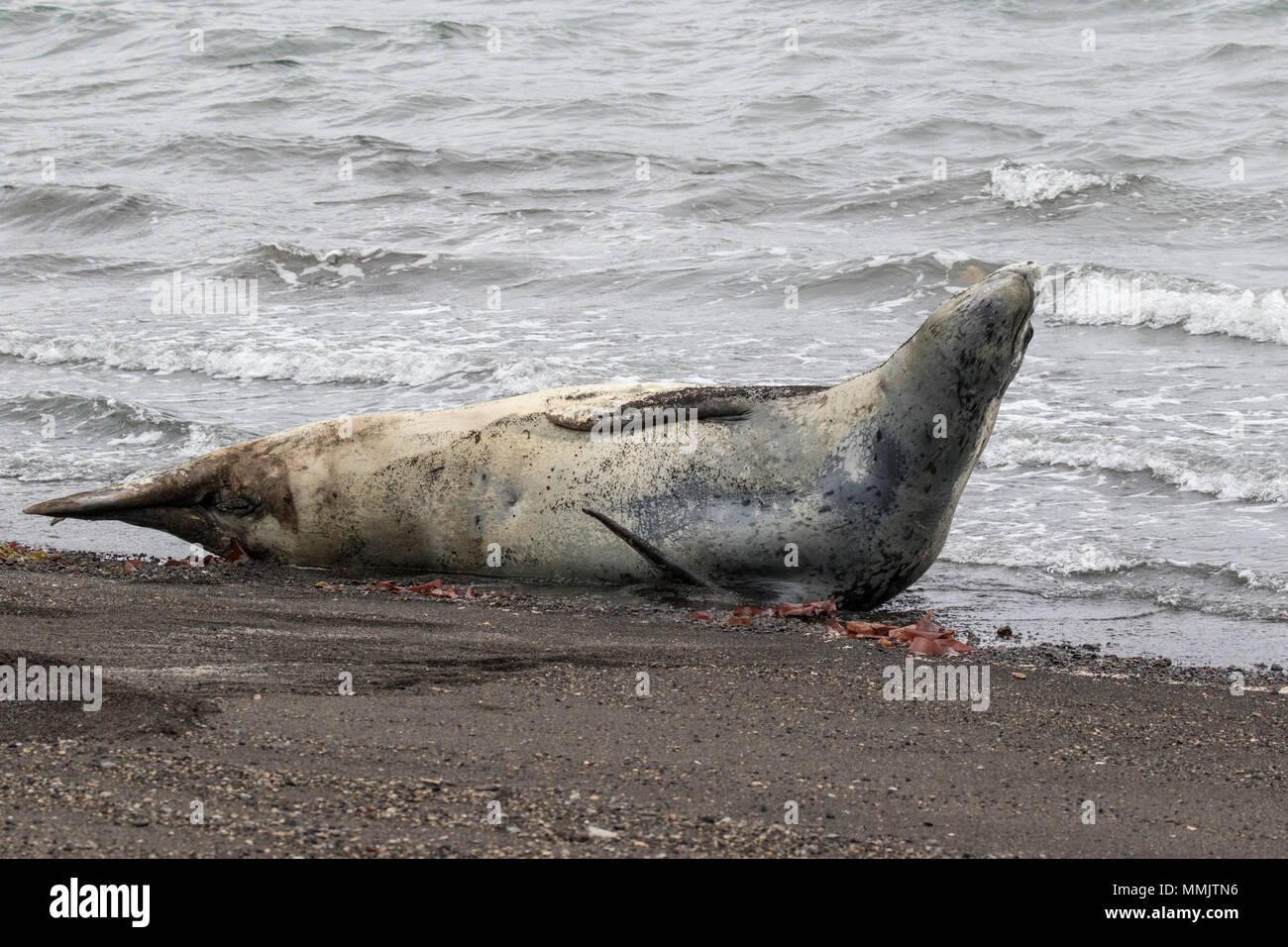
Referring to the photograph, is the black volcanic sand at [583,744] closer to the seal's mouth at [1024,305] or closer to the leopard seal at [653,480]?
the leopard seal at [653,480]

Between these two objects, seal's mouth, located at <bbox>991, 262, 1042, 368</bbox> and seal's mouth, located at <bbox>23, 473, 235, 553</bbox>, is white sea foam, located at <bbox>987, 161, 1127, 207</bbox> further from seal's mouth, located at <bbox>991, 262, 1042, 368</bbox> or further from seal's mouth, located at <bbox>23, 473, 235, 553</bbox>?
seal's mouth, located at <bbox>23, 473, 235, 553</bbox>

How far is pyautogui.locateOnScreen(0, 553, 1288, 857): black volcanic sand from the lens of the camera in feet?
10.6

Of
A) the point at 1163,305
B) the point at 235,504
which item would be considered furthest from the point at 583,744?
the point at 1163,305

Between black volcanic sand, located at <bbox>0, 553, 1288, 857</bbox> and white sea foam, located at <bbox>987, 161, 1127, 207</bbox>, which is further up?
white sea foam, located at <bbox>987, 161, 1127, 207</bbox>

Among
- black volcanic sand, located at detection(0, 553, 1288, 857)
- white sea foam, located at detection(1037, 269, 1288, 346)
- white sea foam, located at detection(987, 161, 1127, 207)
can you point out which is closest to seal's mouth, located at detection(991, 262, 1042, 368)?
black volcanic sand, located at detection(0, 553, 1288, 857)

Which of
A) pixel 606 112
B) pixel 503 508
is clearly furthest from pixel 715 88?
pixel 503 508

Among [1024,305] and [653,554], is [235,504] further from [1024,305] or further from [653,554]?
[1024,305]

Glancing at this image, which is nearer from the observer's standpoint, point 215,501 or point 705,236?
point 215,501

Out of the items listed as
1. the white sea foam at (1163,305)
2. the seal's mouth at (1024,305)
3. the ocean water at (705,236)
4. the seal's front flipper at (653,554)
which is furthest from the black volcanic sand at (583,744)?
the white sea foam at (1163,305)

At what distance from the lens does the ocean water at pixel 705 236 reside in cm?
777

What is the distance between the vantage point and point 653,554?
5.84m

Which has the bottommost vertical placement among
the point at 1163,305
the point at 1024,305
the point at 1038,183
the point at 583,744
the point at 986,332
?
the point at 1163,305

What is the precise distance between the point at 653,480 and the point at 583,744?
7.27 ft

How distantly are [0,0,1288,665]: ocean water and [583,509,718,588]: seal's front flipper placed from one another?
1110mm
